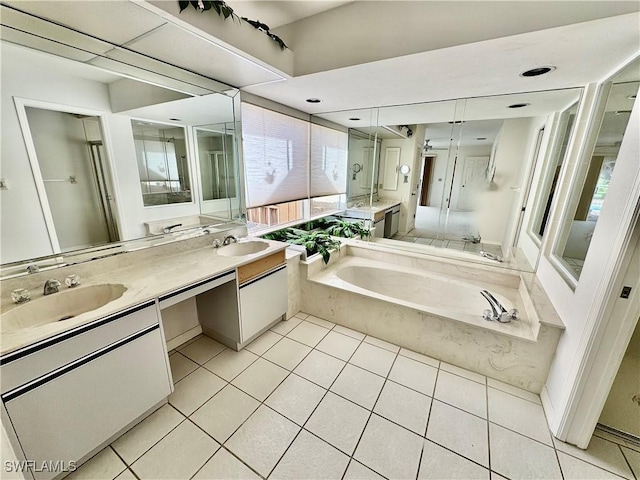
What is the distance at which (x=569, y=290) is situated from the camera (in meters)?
1.64

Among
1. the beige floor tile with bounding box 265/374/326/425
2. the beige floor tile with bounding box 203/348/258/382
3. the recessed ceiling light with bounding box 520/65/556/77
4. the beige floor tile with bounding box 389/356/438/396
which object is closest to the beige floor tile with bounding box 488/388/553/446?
the beige floor tile with bounding box 389/356/438/396

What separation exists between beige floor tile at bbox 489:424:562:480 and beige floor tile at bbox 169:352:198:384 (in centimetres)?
204

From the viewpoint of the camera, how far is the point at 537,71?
66.8 inches

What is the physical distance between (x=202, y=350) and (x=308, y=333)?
94 centimetres

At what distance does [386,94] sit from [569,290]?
2.08 metres

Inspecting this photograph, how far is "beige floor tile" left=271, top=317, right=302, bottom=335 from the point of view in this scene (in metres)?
2.42

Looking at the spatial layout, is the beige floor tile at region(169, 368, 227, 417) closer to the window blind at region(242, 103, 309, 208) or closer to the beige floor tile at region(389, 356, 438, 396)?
the beige floor tile at region(389, 356, 438, 396)

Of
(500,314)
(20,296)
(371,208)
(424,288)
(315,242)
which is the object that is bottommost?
(424,288)

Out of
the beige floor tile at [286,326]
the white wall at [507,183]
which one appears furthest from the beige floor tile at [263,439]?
the white wall at [507,183]

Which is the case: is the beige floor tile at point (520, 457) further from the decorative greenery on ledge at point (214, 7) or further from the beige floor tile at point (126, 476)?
the decorative greenery on ledge at point (214, 7)

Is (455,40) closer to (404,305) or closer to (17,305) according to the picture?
(404,305)

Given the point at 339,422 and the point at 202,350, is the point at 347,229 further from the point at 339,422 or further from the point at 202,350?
the point at 339,422

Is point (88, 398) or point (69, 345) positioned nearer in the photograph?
point (69, 345)

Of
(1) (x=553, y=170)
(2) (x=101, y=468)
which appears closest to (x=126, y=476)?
(2) (x=101, y=468)
